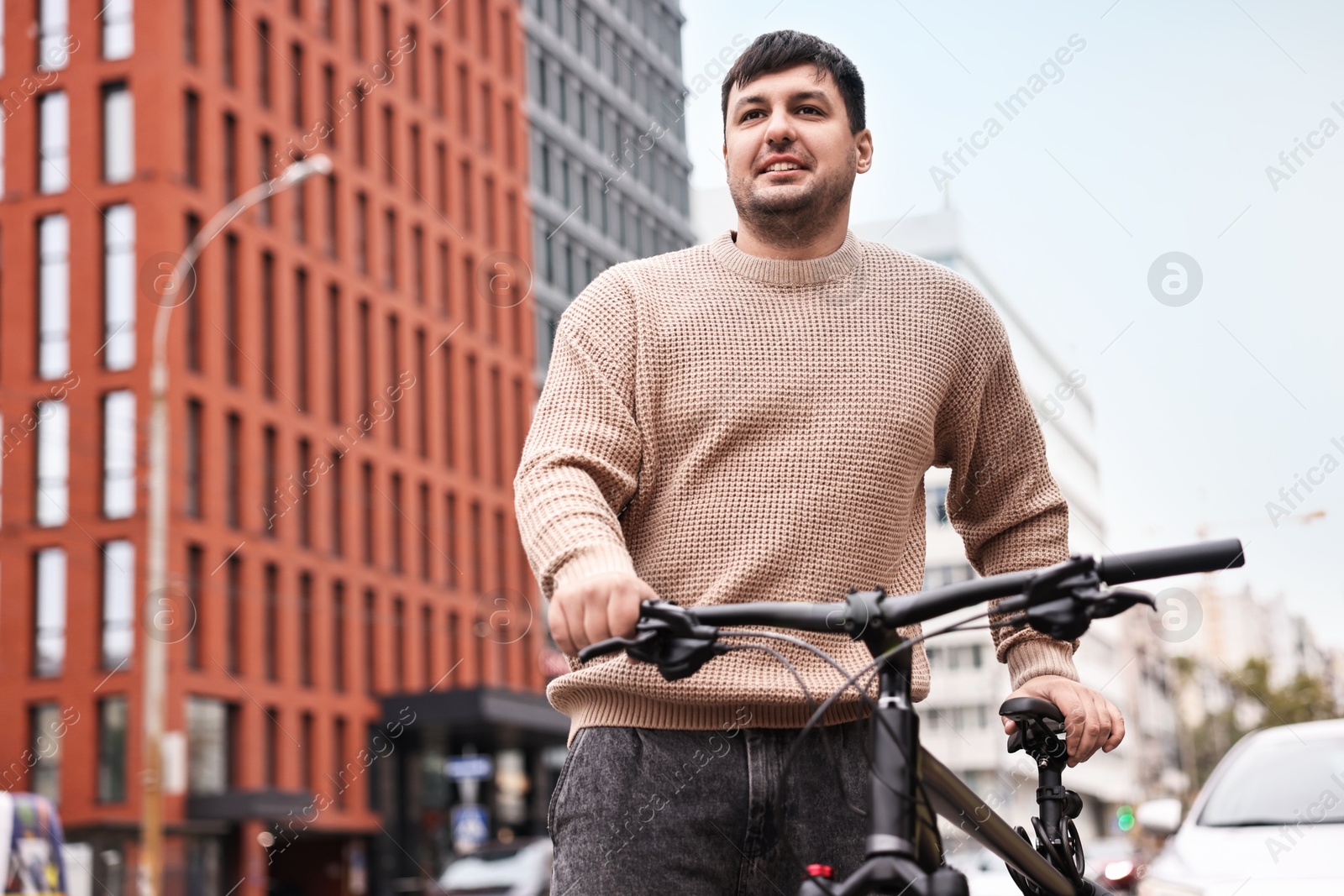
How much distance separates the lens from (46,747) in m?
35.5

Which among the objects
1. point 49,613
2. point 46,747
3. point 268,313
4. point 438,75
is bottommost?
point 46,747

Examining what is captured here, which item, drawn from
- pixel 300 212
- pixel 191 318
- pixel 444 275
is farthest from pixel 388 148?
pixel 191 318

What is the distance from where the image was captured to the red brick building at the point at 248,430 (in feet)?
116

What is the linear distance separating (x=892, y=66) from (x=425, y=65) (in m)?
46.1

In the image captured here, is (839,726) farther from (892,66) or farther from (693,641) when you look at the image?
(892,66)

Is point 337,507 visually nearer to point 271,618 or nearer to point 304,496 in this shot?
point 304,496

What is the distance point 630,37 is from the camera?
62.5 metres

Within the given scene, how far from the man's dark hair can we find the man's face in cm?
1

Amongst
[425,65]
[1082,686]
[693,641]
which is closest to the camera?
[693,641]

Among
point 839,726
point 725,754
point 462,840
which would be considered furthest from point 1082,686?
point 462,840

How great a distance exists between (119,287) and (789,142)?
36.0m

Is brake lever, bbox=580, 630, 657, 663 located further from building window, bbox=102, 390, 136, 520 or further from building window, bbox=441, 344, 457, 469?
building window, bbox=441, 344, 457, 469

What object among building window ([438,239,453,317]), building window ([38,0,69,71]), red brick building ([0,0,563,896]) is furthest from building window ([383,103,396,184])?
building window ([38,0,69,71])

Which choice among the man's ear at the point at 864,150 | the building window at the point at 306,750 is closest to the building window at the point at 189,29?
the building window at the point at 306,750
